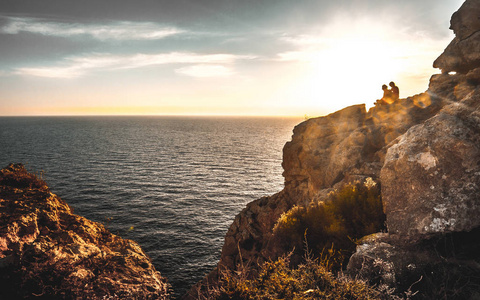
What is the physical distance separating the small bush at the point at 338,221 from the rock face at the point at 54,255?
820cm

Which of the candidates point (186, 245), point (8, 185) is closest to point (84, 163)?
point (186, 245)

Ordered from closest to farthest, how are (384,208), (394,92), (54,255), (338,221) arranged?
(384,208), (338,221), (54,255), (394,92)

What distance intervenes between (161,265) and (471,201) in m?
27.7

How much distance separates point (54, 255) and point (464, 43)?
25904mm

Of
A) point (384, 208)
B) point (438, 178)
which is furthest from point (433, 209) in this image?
point (384, 208)

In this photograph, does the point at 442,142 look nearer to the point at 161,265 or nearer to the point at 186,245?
the point at 161,265

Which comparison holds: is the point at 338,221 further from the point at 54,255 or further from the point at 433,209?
the point at 54,255

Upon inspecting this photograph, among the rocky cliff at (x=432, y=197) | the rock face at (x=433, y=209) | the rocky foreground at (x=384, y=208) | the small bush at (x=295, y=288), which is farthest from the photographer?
the rocky foreground at (x=384, y=208)

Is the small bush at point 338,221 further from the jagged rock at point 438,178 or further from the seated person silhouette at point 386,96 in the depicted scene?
the seated person silhouette at point 386,96

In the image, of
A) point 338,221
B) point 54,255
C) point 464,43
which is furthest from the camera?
point 464,43

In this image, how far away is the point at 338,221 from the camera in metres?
10.6

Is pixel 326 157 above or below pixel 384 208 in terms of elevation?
above

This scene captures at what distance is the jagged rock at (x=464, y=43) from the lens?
1482 centimetres

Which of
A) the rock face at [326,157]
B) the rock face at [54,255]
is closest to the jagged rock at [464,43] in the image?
the rock face at [326,157]
